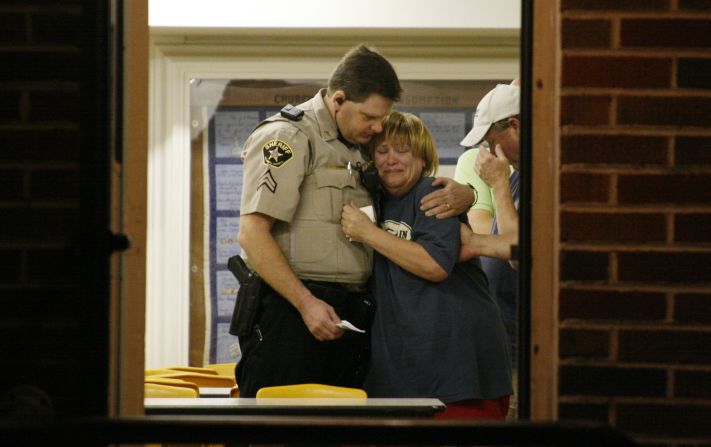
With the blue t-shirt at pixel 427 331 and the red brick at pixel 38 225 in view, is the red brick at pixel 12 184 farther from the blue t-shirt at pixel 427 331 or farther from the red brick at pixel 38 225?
the blue t-shirt at pixel 427 331

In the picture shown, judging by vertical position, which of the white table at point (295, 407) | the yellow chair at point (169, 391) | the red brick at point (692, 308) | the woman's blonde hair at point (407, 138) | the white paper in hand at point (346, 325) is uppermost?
the woman's blonde hair at point (407, 138)

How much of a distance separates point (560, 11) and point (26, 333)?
4.08 feet

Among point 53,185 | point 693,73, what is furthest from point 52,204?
point 693,73

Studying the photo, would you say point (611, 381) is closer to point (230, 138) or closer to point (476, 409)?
point (476, 409)

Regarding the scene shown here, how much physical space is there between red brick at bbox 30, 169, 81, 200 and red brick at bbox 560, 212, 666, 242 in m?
0.98

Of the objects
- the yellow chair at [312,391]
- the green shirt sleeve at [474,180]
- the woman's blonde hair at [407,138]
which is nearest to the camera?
the yellow chair at [312,391]

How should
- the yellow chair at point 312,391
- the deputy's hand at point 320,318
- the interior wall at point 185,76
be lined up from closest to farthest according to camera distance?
the yellow chair at point 312,391 → the deputy's hand at point 320,318 → the interior wall at point 185,76

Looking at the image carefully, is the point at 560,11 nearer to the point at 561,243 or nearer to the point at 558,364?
the point at 561,243

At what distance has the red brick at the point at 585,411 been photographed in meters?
1.81

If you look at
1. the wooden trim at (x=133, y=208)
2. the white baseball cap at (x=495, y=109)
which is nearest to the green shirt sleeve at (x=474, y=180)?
the white baseball cap at (x=495, y=109)

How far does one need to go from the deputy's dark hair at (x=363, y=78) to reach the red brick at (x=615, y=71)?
57.6 inches

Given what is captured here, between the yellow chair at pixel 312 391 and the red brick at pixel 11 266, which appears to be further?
the yellow chair at pixel 312 391

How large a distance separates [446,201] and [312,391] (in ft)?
2.73

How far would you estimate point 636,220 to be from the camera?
182 cm
